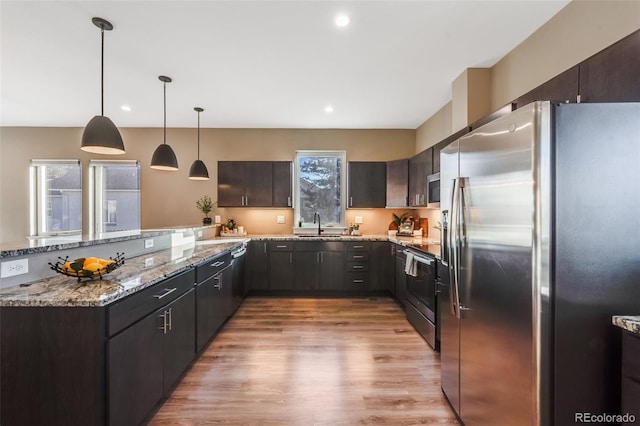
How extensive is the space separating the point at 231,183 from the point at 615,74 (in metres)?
4.66

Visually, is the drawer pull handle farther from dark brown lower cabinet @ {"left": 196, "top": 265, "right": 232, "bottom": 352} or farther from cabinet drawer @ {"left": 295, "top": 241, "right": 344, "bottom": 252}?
cabinet drawer @ {"left": 295, "top": 241, "right": 344, "bottom": 252}

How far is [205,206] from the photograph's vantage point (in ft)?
16.3

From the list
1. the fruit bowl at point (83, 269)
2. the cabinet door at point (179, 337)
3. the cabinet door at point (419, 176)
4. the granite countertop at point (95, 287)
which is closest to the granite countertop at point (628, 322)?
the granite countertop at point (95, 287)

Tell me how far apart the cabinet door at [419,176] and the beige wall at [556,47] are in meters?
0.64

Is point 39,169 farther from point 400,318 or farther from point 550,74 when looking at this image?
point 550,74

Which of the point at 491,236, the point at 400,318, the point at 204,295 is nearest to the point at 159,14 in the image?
the point at 204,295

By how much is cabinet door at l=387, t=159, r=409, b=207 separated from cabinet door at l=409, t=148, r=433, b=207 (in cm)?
11

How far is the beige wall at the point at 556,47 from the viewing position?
173 centimetres

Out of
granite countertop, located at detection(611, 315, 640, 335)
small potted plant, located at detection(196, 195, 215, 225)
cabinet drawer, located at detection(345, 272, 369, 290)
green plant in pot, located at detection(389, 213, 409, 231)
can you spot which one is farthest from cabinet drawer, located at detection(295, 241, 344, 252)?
granite countertop, located at detection(611, 315, 640, 335)

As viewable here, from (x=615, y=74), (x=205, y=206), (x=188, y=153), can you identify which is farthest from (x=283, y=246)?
(x=615, y=74)

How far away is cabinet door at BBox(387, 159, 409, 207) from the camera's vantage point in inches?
182

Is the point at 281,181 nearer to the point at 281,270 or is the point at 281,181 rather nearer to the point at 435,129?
the point at 281,270

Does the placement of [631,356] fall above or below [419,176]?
below

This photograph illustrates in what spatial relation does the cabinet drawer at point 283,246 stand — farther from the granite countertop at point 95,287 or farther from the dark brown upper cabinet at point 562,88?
the dark brown upper cabinet at point 562,88
